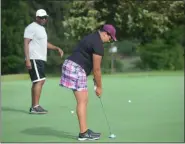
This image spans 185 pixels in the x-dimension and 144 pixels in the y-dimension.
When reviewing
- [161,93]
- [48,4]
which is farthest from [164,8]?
[161,93]

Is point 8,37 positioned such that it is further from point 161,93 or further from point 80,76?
point 80,76

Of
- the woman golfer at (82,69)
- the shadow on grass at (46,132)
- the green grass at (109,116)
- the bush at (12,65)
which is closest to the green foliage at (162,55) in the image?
the bush at (12,65)

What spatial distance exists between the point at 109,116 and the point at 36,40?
158 cm

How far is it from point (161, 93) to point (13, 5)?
12.3m

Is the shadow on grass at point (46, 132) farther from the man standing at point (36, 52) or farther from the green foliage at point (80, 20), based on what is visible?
the green foliage at point (80, 20)

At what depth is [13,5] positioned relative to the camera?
69.2 feet

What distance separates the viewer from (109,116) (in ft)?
23.9

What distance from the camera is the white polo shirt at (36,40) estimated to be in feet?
24.9

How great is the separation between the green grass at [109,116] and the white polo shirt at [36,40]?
0.90 meters

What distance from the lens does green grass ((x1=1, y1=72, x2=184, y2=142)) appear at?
5.91 meters

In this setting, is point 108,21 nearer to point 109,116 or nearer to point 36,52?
point 36,52

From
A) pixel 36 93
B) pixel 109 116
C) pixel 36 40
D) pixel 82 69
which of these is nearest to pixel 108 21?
pixel 36 40

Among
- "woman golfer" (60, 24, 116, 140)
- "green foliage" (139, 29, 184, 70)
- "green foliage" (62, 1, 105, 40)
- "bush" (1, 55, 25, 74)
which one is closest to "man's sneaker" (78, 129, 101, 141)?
"woman golfer" (60, 24, 116, 140)

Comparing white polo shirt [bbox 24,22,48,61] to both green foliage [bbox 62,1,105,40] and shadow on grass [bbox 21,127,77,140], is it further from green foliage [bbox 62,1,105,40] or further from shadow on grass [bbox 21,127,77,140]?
green foliage [bbox 62,1,105,40]
